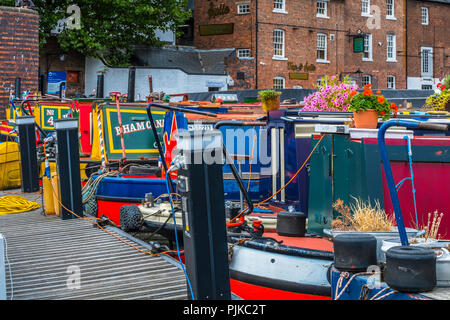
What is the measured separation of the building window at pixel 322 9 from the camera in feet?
128

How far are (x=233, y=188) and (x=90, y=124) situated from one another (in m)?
4.44

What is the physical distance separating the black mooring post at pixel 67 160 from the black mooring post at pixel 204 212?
4.67 m

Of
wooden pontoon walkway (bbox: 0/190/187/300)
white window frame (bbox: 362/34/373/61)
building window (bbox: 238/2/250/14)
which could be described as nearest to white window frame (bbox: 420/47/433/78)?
white window frame (bbox: 362/34/373/61)

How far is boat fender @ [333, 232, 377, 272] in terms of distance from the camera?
468 centimetres

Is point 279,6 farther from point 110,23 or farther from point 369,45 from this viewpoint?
point 110,23

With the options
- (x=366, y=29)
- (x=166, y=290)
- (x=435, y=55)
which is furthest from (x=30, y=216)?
(x=435, y=55)

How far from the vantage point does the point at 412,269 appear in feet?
13.6

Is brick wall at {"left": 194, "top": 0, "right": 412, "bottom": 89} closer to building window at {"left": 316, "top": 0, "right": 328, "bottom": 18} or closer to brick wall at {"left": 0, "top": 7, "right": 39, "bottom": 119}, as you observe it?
building window at {"left": 316, "top": 0, "right": 328, "bottom": 18}

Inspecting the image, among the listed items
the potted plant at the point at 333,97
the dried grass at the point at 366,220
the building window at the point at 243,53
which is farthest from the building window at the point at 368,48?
the dried grass at the point at 366,220

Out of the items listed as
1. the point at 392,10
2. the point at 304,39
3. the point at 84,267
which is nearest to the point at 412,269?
the point at 84,267

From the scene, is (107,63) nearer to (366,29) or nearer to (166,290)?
(366,29)

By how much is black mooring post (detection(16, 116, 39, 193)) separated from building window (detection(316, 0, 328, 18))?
29.4 m

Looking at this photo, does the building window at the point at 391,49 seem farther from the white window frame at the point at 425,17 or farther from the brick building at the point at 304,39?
the white window frame at the point at 425,17

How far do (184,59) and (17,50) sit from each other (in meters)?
17.7
